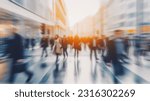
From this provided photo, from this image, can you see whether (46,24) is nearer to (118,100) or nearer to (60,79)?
(60,79)

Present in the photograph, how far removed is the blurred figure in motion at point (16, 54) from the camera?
13.8ft

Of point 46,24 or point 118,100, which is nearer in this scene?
point 118,100

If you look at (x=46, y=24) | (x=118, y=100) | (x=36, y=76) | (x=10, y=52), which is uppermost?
(x=46, y=24)

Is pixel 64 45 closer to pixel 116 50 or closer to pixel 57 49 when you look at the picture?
pixel 57 49

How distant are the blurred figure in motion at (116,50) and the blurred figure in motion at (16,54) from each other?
1.00 meters

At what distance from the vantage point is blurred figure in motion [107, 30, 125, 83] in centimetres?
436

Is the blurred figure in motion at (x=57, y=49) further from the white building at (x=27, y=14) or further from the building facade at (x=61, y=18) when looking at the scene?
the white building at (x=27, y=14)

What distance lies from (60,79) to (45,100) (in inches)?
13.2

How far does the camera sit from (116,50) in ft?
14.4

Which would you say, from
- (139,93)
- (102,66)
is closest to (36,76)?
(102,66)

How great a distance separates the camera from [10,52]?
4.24 metres

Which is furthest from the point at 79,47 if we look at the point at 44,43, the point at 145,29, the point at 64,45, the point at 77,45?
the point at 145,29

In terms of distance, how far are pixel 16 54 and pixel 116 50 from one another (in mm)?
1207

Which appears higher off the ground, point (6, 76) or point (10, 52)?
point (10, 52)
